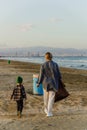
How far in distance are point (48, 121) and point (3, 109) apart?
2258 mm

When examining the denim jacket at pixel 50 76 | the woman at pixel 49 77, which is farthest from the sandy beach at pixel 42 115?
the denim jacket at pixel 50 76

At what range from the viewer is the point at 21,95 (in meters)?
10.1

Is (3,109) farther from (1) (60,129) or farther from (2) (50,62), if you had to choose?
(1) (60,129)

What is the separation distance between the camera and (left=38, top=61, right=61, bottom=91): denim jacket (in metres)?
9.84

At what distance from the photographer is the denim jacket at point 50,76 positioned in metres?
9.84

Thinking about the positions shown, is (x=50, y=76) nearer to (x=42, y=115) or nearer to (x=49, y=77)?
(x=49, y=77)

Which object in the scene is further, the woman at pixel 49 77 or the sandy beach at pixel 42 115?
the woman at pixel 49 77

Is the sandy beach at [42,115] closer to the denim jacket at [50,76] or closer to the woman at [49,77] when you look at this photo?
the woman at [49,77]

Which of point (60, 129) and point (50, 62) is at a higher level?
point (50, 62)

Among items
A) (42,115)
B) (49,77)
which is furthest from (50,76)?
(42,115)

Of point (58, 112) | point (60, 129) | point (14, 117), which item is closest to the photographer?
point (60, 129)

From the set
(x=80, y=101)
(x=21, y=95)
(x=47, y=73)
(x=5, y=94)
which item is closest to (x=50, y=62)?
(x=47, y=73)

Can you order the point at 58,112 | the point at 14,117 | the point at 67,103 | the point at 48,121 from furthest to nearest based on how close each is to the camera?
the point at 67,103, the point at 58,112, the point at 14,117, the point at 48,121

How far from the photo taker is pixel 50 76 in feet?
32.5
